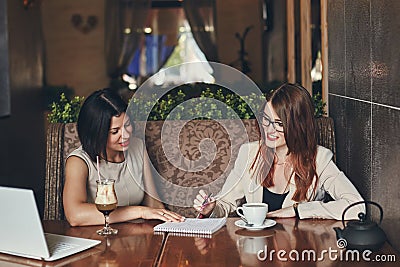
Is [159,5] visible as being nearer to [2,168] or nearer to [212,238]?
[2,168]

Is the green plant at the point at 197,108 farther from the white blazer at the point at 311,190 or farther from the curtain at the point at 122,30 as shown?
the curtain at the point at 122,30

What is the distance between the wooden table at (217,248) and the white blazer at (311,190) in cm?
8

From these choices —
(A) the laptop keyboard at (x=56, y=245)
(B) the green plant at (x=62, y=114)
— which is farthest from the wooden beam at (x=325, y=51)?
(A) the laptop keyboard at (x=56, y=245)

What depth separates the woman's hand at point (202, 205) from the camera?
273 centimetres

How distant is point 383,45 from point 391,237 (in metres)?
0.70

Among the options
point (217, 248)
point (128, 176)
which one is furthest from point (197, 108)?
point (217, 248)

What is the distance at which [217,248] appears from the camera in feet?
7.50

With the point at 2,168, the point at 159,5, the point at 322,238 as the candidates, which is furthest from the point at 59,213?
the point at 159,5

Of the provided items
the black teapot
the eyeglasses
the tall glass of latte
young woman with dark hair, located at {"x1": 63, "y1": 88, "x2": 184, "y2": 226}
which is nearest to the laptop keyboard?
the tall glass of latte

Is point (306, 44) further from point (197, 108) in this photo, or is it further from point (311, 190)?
point (311, 190)

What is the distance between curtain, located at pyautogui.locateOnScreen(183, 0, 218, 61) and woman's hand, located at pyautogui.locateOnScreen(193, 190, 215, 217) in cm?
769

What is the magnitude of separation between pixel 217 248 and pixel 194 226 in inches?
11.1

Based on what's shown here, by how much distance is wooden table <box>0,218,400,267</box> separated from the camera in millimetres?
2127

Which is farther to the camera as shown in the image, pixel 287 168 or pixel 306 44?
pixel 306 44
